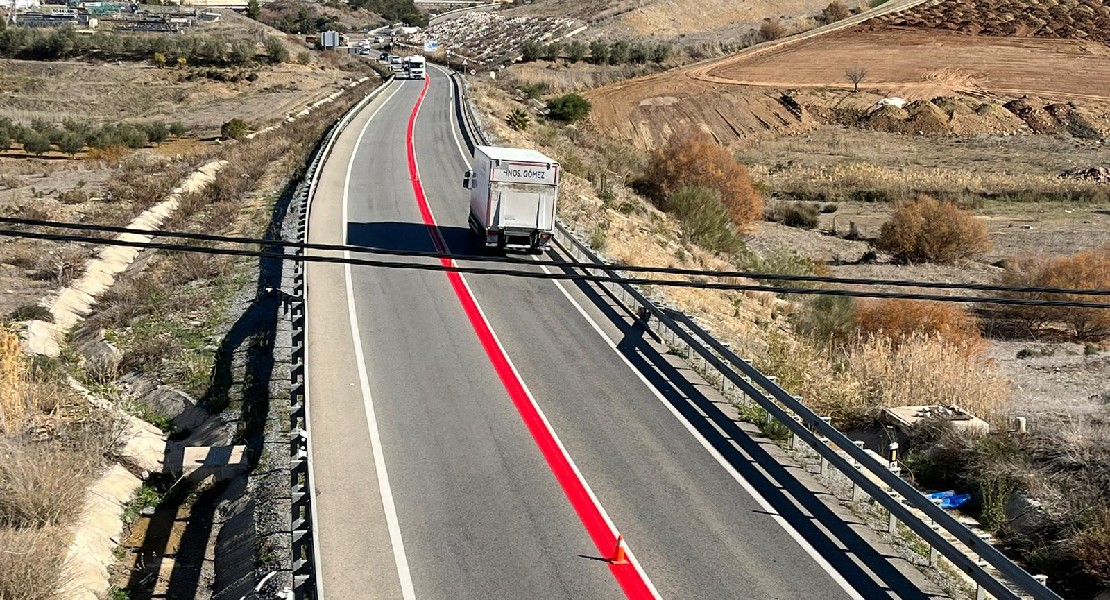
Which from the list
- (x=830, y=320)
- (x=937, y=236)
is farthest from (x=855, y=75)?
(x=830, y=320)

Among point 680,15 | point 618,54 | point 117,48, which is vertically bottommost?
point 117,48

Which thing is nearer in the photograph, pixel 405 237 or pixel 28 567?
pixel 28 567

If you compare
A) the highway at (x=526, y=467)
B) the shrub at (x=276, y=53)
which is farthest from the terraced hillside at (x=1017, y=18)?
the highway at (x=526, y=467)

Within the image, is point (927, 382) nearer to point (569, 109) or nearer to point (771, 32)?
point (569, 109)

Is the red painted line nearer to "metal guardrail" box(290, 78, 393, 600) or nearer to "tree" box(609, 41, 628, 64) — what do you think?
"metal guardrail" box(290, 78, 393, 600)

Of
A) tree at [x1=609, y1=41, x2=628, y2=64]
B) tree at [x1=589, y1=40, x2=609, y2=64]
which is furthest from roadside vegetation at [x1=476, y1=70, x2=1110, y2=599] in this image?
tree at [x1=589, y1=40, x2=609, y2=64]

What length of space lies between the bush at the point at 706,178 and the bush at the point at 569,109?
21471 millimetres

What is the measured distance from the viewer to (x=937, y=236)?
41875 millimetres

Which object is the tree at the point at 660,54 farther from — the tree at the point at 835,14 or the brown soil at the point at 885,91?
the tree at the point at 835,14

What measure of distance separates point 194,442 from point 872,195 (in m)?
49.4

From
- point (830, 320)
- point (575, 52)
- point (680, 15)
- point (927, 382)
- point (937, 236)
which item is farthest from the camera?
point (680, 15)

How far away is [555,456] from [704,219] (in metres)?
26.0

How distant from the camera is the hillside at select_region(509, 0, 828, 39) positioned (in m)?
123

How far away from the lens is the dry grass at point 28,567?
10.5 metres
